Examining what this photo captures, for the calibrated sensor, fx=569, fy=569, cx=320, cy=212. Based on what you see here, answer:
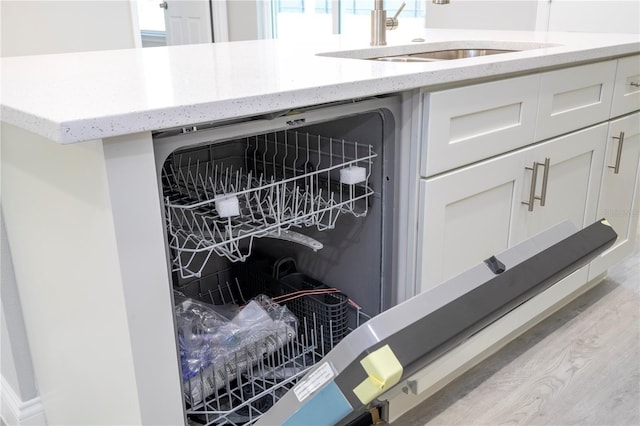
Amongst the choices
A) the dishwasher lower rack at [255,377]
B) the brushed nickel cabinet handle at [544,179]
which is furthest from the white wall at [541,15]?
the dishwasher lower rack at [255,377]

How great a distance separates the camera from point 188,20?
483 cm

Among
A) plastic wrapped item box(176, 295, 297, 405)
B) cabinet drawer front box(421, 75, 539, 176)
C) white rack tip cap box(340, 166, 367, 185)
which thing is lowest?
plastic wrapped item box(176, 295, 297, 405)

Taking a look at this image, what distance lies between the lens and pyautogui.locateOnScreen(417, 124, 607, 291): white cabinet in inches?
50.8

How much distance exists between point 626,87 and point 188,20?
3.89 meters

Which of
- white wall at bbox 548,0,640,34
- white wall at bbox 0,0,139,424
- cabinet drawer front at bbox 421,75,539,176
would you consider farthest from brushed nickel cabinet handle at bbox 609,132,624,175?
white wall at bbox 0,0,139,424

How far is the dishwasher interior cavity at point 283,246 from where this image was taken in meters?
1.16

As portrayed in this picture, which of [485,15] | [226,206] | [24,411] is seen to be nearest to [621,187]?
[226,206]

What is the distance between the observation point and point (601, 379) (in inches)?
65.2

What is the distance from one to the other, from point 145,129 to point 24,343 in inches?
36.0

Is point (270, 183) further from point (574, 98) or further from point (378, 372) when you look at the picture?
point (574, 98)

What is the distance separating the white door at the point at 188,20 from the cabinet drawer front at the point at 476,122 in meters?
3.80

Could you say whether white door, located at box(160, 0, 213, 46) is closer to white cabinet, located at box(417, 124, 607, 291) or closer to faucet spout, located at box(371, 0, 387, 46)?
faucet spout, located at box(371, 0, 387, 46)

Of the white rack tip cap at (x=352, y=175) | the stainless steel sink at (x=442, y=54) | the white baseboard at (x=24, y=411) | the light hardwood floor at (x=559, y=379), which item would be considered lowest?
the light hardwood floor at (x=559, y=379)

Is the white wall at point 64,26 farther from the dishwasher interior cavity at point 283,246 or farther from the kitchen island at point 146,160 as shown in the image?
the dishwasher interior cavity at point 283,246
